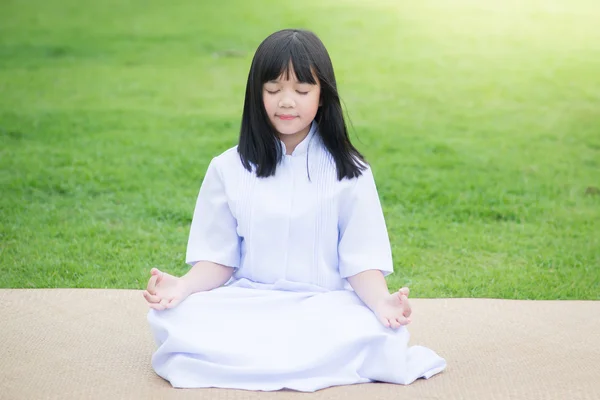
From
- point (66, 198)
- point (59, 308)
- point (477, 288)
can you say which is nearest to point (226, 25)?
point (66, 198)

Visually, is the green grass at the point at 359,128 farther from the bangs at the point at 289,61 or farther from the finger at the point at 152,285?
the bangs at the point at 289,61

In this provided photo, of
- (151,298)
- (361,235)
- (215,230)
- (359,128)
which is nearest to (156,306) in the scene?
(151,298)

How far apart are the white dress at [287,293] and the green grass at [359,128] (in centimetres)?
149

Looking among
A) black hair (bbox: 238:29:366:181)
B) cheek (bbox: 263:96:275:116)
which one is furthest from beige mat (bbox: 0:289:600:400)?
cheek (bbox: 263:96:275:116)

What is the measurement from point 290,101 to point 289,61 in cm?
11

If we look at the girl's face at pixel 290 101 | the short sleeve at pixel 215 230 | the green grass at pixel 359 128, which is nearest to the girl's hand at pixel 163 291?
the short sleeve at pixel 215 230

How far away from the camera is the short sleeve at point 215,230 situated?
109 inches

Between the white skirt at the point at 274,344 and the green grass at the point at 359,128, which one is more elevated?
the white skirt at the point at 274,344

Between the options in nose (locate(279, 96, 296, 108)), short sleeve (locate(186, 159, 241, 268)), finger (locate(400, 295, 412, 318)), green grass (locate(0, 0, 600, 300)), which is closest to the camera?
finger (locate(400, 295, 412, 318))

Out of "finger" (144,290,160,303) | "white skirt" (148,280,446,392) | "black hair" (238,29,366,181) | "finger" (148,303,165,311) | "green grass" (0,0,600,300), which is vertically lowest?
"green grass" (0,0,600,300)

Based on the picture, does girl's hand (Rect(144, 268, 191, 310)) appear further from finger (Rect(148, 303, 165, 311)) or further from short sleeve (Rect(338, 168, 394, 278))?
short sleeve (Rect(338, 168, 394, 278))

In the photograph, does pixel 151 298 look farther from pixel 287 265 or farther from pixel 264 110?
pixel 264 110

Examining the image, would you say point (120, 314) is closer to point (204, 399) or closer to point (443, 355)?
point (204, 399)

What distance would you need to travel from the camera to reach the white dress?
2.54 metres
